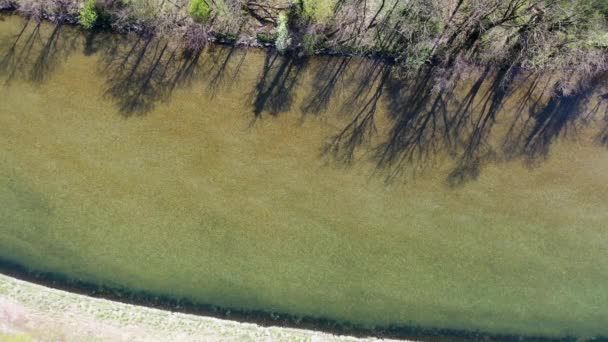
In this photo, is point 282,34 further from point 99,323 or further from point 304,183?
point 99,323

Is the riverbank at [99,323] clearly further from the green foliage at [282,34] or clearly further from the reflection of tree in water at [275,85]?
the green foliage at [282,34]

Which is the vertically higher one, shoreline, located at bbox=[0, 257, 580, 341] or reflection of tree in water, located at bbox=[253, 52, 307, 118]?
reflection of tree in water, located at bbox=[253, 52, 307, 118]

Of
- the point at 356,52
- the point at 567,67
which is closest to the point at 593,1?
the point at 567,67

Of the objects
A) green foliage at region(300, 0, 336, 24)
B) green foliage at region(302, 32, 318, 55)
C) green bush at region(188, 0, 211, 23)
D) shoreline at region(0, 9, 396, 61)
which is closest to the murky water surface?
shoreline at region(0, 9, 396, 61)

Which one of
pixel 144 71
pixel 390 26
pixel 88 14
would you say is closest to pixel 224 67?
pixel 144 71

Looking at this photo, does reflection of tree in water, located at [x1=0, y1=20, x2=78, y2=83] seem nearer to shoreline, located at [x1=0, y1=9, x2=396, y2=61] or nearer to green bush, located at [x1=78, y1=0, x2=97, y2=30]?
shoreline, located at [x1=0, y1=9, x2=396, y2=61]
